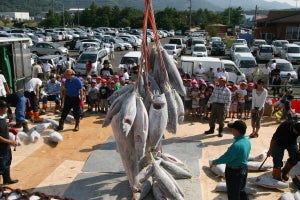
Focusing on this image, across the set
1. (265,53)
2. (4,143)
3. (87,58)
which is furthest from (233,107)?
(265,53)

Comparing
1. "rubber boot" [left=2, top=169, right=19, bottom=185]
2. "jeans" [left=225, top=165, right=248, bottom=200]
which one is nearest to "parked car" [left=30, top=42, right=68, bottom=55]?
"rubber boot" [left=2, top=169, right=19, bottom=185]

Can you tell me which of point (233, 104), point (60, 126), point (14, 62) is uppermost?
point (14, 62)

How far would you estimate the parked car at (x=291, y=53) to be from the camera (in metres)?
31.0

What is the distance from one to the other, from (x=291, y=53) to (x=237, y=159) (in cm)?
2882

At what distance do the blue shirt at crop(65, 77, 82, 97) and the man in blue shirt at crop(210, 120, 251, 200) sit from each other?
18.1 ft

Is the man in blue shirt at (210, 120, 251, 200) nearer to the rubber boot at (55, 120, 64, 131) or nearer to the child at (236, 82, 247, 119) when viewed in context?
the rubber boot at (55, 120, 64, 131)

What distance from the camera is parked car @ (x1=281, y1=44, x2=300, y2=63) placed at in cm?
3096

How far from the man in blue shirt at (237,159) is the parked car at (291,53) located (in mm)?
26856

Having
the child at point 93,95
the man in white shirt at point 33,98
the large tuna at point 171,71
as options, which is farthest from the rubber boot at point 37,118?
the large tuna at point 171,71

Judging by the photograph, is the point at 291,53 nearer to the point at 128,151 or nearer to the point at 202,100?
the point at 202,100

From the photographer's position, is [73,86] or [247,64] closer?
[73,86]

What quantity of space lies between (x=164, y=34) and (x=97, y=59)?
38.9m

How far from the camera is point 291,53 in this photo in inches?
1281

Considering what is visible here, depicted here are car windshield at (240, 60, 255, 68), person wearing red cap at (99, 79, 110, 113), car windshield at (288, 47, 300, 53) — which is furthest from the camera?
car windshield at (288, 47, 300, 53)
